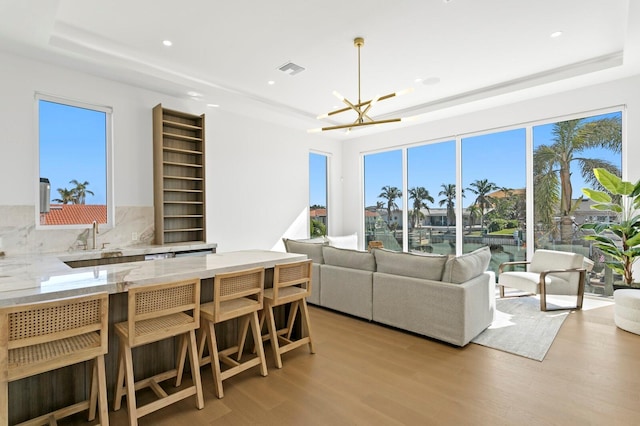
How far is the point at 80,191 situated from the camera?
14.6 ft

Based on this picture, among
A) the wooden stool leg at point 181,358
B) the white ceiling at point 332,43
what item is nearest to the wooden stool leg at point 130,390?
the wooden stool leg at point 181,358

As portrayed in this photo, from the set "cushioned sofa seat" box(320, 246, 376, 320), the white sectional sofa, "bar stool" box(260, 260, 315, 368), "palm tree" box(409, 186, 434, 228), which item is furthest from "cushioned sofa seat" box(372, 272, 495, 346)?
"palm tree" box(409, 186, 434, 228)

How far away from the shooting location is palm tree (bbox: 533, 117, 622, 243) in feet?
16.2

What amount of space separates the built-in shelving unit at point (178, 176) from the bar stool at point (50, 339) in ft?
10.3

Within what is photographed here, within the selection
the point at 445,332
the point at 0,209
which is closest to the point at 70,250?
the point at 0,209

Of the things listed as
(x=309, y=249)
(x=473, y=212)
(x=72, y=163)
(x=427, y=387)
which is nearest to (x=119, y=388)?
(x=427, y=387)

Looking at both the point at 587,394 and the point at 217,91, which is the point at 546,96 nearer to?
the point at 587,394

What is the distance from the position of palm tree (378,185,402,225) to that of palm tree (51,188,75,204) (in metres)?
5.96

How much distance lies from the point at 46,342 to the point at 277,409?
1.45 metres

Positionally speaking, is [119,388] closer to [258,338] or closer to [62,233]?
[258,338]

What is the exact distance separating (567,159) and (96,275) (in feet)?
21.1

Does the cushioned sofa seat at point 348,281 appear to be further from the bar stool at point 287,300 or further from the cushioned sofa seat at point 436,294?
the bar stool at point 287,300

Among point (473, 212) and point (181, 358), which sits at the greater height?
point (473, 212)

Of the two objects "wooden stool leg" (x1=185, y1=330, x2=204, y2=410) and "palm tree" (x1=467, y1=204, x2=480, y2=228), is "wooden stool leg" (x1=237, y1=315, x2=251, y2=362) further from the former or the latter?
"palm tree" (x1=467, y1=204, x2=480, y2=228)
